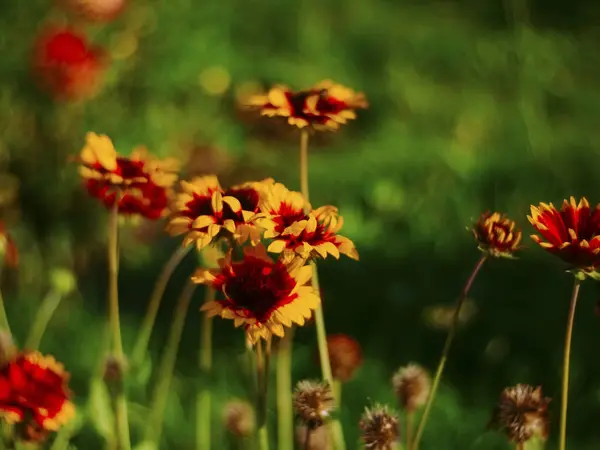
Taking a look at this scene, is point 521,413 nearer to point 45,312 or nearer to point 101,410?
point 101,410

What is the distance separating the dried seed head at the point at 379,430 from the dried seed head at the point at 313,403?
5 cm

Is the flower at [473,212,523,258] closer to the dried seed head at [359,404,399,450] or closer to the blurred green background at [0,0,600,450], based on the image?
the dried seed head at [359,404,399,450]

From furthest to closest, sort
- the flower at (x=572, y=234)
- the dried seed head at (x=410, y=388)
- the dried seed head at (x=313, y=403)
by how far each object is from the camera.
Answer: the dried seed head at (x=410, y=388) < the dried seed head at (x=313, y=403) < the flower at (x=572, y=234)

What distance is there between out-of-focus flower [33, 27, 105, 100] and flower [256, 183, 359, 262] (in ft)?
4.09

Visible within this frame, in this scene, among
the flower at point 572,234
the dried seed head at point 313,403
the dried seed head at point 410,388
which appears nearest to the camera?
the flower at point 572,234

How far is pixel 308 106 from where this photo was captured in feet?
3.27

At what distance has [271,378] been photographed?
5.35 feet

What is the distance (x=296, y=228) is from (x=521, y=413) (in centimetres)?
33

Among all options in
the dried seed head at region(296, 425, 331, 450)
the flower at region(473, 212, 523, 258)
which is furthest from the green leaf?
the flower at region(473, 212, 523, 258)

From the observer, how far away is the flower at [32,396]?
0.96m

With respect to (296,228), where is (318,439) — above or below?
below

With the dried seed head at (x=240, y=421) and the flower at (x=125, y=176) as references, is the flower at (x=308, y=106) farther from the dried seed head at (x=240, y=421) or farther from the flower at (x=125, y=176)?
the dried seed head at (x=240, y=421)

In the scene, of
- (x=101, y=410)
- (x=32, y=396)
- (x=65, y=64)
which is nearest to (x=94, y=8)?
(x=65, y=64)

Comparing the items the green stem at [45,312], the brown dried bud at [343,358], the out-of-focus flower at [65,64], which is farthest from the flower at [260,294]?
the out-of-focus flower at [65,64]
